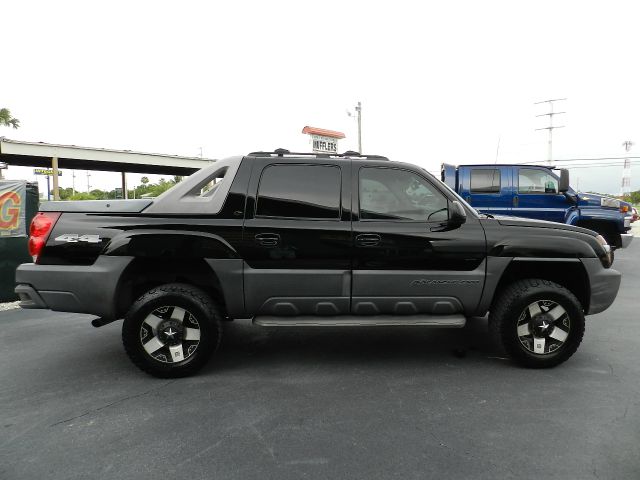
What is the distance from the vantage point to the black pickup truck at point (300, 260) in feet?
10.6

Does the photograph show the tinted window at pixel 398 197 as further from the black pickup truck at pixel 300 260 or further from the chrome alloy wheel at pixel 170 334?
the chrome alloy wheel at pixel 170 334

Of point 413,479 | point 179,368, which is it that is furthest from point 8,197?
point 413,479

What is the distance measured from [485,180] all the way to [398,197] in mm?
5539

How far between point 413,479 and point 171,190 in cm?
278

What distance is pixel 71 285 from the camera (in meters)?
3.18

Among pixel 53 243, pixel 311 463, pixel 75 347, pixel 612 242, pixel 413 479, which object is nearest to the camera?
pixel 413 479

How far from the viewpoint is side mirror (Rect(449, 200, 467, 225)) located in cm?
338

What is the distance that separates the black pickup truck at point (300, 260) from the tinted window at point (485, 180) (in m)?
4.89

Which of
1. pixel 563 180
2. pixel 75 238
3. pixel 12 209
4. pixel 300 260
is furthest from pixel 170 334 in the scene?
pixel 563 180

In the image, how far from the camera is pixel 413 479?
2.09 meters

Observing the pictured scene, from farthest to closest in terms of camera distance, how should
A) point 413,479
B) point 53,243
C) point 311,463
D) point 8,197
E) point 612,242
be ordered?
1. point 612,242
2. point 8,197
3. point 53,243
4. point 311,463
5. point 413,479

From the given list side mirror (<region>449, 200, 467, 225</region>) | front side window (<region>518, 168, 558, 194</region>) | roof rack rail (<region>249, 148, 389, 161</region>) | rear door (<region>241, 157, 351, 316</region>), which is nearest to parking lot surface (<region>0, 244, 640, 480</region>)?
rear door (<region>241, 157, 351, 316</region>)

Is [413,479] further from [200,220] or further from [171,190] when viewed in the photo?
[171,190]

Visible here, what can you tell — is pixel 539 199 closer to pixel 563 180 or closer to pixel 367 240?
pixel 563 180
